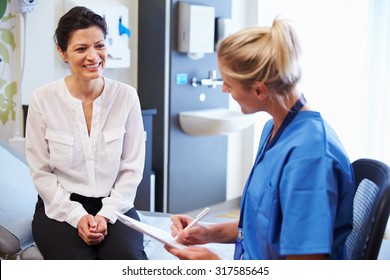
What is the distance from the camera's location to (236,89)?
1170 millimetres

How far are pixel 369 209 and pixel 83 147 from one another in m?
1.02

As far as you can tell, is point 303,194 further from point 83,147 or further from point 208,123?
point 208,123

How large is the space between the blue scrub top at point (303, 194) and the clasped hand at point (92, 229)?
0.65m

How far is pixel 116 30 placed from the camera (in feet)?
9.93

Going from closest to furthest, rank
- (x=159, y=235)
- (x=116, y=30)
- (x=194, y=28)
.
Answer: (x=159, y=235), (x=116, y=30), (x=194, y=28)

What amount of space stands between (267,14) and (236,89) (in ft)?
8.60

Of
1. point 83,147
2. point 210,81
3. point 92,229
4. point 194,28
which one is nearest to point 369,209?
point 92,229

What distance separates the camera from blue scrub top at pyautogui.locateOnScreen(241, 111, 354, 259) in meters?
1.03

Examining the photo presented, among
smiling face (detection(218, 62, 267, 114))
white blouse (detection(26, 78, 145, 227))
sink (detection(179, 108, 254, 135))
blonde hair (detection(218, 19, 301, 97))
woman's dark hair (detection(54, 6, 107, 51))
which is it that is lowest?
sink (detection(179, 108, 254, 135))

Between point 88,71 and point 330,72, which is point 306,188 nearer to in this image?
point 88,71

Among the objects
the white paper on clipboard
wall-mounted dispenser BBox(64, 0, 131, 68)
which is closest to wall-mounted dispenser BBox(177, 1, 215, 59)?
wall-mounted dispenser BBox(64, 0, 131, 68)

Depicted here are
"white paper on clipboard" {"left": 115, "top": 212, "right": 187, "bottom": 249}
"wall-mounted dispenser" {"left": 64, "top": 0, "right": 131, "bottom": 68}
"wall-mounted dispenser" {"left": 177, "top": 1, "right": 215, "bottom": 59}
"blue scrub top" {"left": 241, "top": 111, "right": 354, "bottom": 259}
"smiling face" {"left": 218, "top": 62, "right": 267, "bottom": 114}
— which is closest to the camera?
"blue scrub top" {"left": 241, "top": 111, "right": 354, "bottom": 259}

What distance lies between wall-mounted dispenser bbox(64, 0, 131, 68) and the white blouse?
1.20 meters

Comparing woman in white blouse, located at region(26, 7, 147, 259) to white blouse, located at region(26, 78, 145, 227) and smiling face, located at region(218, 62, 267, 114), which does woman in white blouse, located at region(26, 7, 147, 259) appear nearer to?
white blouse, located at region(26, 78, 145, 227)
